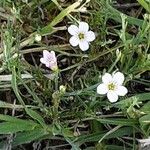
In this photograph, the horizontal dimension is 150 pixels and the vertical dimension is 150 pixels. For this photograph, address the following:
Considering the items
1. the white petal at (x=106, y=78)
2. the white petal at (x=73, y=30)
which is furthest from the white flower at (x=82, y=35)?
the white petal at (x=106, y=78)

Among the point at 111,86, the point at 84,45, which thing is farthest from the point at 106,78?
the point at 84,45

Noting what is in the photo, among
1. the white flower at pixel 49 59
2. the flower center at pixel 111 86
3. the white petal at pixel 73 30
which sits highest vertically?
the white petal at pixel 73 30

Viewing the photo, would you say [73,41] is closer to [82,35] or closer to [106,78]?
[82,35]

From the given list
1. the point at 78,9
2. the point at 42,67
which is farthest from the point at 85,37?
the point at 42,67

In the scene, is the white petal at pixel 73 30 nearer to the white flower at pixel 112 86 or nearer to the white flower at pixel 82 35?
the white flower at pixel 82 35

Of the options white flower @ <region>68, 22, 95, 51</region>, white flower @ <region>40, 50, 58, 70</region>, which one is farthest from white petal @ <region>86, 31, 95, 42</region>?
white flower @ <region>40, 50, 58, 70</region>

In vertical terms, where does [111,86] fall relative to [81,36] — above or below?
below
